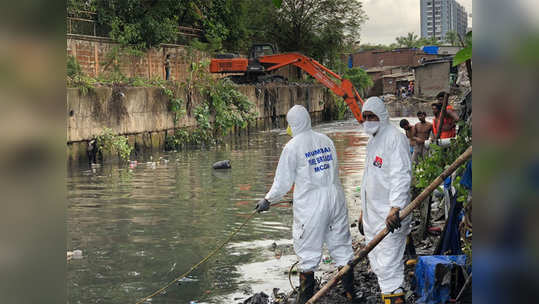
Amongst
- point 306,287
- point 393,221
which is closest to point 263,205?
point 306,287

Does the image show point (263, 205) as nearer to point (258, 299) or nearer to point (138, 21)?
point (258, 299)

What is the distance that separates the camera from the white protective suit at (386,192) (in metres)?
5.61

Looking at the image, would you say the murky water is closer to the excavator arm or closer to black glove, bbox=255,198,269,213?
black glove, bbox=255,198,269,213

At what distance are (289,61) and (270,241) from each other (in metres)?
14.5

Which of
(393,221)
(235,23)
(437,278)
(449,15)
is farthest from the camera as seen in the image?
(235,23)

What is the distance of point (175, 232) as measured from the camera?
10.4 meters

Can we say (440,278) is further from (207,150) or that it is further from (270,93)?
(270,93)

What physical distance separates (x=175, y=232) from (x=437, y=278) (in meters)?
5.60

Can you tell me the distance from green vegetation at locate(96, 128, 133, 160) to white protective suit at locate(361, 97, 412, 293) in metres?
14.5

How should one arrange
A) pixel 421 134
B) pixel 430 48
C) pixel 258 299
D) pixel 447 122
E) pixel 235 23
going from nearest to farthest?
1. pixel 258 299
2. pixel 447 122
3. pixel 421 134
4. pixel 430 48
5. pixel 235 23

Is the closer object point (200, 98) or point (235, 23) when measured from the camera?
point (200, 98)

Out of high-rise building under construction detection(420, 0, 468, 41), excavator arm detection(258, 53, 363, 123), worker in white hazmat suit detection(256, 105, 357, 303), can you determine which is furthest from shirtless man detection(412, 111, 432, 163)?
worker in white hazmat suit detection(256, 105, 357, 303)

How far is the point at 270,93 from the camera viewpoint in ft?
115
